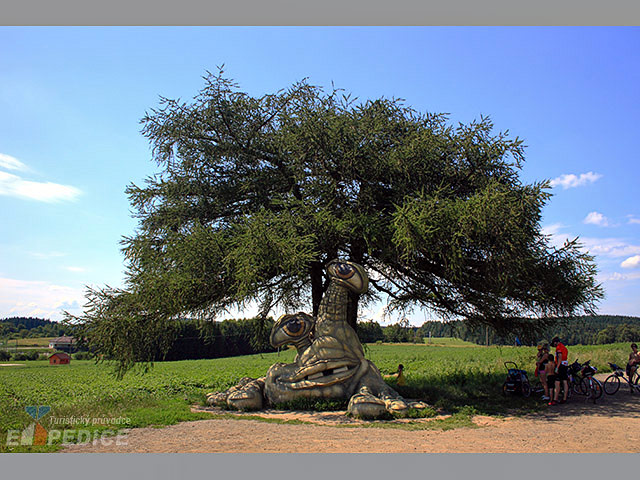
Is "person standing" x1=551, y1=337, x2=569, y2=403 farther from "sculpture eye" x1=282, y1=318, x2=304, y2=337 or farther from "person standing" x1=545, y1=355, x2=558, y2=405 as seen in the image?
"sculpture eye" x1=282, y1=318, x2=304, y2=337

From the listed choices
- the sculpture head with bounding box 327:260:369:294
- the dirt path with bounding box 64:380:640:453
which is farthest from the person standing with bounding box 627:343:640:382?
the sculpture head with bounding box 327:260:369:294

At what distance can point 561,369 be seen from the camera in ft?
44.9

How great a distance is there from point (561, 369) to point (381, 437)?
7.63 metres

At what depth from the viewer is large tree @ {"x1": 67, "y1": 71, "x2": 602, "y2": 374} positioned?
12648 mm

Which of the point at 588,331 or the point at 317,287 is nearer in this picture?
the point at 317,287

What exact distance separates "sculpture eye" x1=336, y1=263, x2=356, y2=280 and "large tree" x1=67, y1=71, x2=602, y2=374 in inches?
32.7

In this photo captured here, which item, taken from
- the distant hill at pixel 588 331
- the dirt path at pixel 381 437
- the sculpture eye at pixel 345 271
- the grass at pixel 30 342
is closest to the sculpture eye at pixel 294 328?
the sculpture eye at pixel 345 271

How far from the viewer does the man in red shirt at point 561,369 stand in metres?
13.5

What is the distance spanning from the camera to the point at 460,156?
48.4 ft

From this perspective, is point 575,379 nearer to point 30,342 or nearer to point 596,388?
point 596,388

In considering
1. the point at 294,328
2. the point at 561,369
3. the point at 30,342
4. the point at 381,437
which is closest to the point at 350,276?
the point at 294,328

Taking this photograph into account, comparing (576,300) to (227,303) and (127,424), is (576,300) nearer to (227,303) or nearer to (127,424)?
(227,303)
